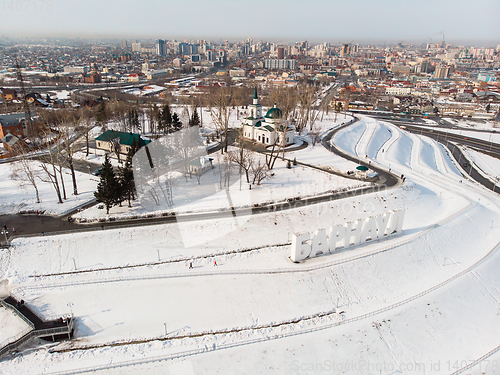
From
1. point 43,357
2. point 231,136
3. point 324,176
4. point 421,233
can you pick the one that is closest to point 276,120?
point 231,136

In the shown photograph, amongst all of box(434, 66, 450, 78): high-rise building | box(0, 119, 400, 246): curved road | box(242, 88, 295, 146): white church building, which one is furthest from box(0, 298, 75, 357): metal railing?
box(434, 66, 450, 78): high-rise building

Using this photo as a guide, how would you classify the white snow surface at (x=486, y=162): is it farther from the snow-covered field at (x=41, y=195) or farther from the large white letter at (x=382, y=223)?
the snow-covered field at (x=41, y=195)

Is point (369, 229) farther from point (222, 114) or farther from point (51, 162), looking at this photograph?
point (222, 114)

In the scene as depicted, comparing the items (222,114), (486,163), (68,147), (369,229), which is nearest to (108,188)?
(68,147)

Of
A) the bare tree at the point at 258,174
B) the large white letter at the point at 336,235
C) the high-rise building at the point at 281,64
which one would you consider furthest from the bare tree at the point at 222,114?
the high-rise building at the point at 281,64

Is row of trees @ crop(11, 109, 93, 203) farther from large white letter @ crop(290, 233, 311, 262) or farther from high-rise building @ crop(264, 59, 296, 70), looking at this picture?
high-rise building @ crop(264, 59, 296, 70)

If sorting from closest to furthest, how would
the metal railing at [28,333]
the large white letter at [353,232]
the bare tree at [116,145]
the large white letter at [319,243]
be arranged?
1. the metal railing at [28,333]
2. the large white letter at [319,243]
3. the large white letter at [353,232]
4. the bare tree at [116,145]
